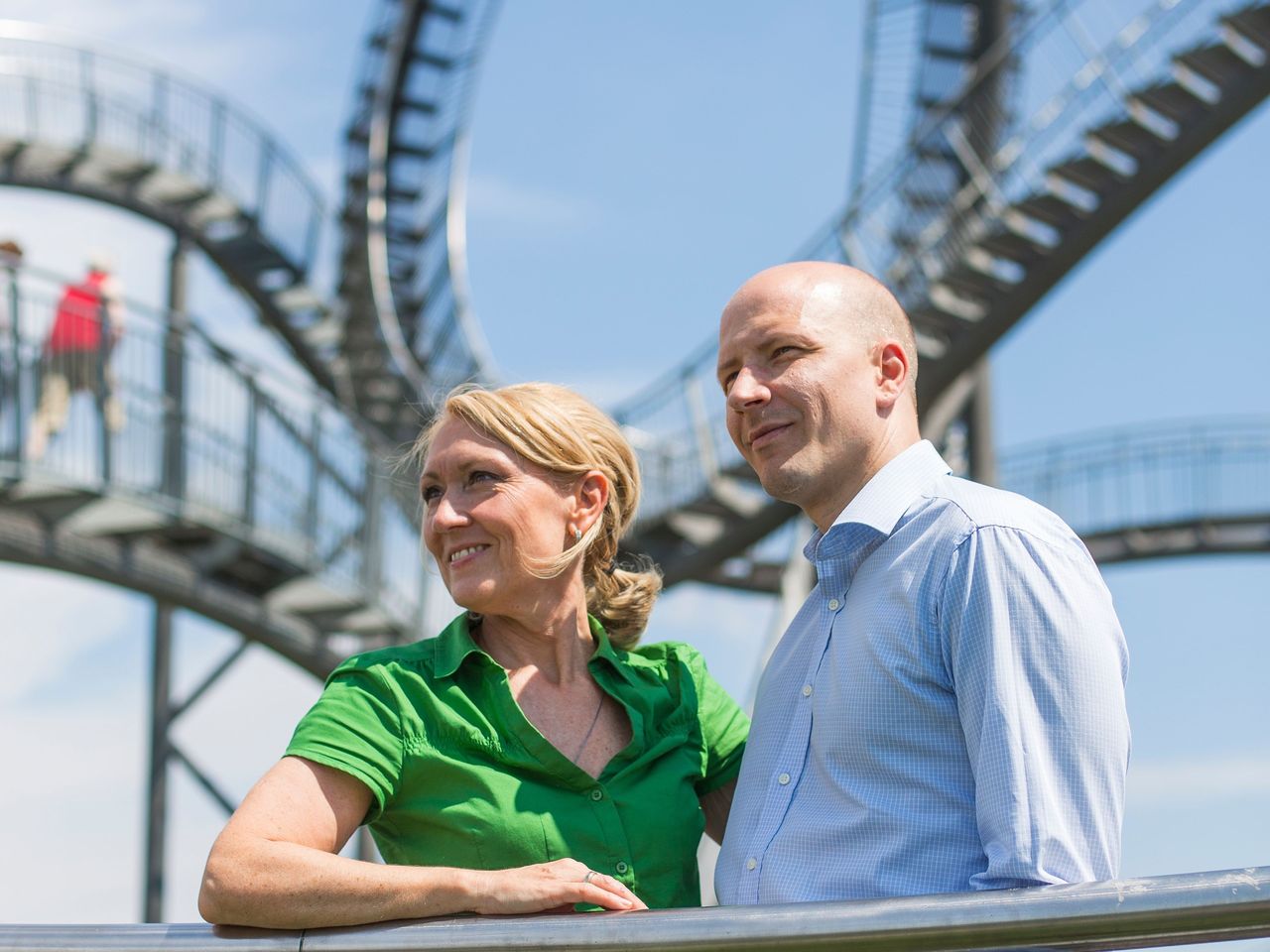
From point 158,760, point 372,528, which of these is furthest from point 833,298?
point 158,760

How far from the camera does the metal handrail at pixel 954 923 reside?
5.29 ft

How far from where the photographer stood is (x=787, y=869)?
2242 mm

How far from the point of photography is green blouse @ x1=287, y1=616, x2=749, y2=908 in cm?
238

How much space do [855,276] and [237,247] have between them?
595 inches

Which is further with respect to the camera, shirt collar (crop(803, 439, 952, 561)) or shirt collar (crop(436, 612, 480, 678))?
shirt collar (crop(436, 612, 480, 678))

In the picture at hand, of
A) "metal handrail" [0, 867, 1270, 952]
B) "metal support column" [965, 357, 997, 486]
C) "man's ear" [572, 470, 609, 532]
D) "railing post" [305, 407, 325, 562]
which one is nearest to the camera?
"metal handrail" [0, 867, 1270, 952]

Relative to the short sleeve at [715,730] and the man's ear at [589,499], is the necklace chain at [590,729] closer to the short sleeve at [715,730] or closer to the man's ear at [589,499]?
the short sleeve at [715,730]

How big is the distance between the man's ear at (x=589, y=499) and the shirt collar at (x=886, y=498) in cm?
47

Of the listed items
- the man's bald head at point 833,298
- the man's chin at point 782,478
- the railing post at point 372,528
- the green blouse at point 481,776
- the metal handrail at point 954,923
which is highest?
the railing post at point 372,528

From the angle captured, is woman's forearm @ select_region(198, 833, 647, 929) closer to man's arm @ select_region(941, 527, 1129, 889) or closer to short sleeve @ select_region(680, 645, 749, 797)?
man's arm @ select_region(941, 527, 1129, 889)

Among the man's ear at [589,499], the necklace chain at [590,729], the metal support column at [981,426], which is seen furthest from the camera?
the metal support column at [981,426]

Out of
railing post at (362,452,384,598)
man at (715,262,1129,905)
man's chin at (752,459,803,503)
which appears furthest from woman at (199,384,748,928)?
railing post at (362,452,384,598)

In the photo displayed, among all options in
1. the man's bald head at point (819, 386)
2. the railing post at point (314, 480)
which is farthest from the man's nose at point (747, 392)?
the railing post at point (314, 480)

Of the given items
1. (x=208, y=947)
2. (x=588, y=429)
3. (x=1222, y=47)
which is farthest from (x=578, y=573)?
(x=1222, y=47)
